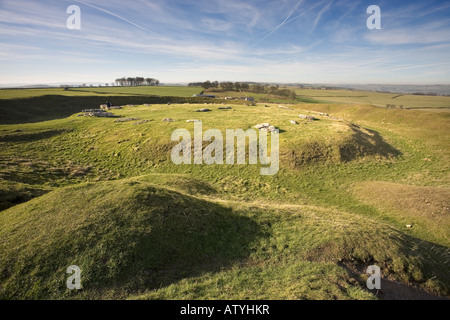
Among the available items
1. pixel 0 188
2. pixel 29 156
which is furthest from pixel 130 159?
pixel 0 188

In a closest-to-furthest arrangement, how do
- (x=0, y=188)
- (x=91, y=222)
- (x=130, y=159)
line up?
1. (x=91, y=222)
2. (x=0, y=188)
3. (x=130, y=159)

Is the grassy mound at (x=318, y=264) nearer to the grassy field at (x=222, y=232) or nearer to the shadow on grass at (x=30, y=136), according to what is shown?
the grassy field at (x=222, y=232)

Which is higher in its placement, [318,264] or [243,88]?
[243,88]

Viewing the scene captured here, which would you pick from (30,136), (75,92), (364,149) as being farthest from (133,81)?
(364,149)

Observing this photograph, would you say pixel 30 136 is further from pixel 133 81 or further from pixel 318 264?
pixel 133 81

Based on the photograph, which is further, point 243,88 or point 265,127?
point 243,88
